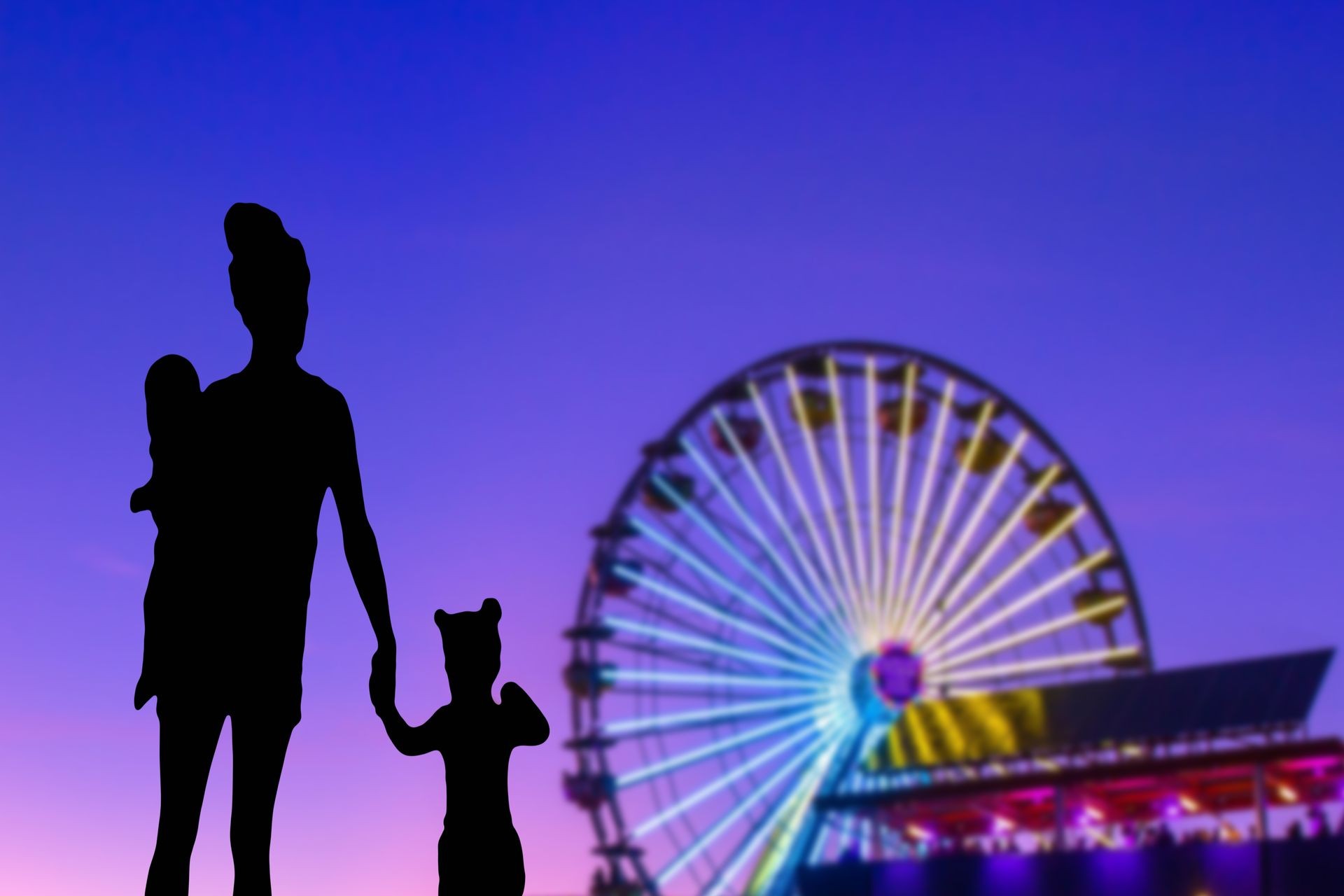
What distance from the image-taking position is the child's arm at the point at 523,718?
5.96 meters

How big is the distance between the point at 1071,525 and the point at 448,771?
3603cm

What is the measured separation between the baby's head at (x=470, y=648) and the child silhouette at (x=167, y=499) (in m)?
0.95

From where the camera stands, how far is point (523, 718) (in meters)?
5.96

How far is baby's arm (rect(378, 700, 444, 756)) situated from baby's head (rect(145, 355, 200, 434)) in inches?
45.4

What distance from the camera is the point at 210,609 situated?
5.36 metres

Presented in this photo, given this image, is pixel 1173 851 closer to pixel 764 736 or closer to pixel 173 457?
pixel 764 736

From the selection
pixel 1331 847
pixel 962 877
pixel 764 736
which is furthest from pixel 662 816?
pixel 1331 847

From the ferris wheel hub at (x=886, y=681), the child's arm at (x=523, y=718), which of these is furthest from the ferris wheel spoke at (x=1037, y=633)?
the child's arm at (x=523, y=718)

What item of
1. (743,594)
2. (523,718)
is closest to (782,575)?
(743,594)

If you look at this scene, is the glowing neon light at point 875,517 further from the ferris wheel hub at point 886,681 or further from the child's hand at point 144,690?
the child's hand at point 144,690

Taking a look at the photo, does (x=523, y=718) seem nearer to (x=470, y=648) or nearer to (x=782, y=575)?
(x=470, y=648)

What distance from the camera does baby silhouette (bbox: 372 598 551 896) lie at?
18.9 feet

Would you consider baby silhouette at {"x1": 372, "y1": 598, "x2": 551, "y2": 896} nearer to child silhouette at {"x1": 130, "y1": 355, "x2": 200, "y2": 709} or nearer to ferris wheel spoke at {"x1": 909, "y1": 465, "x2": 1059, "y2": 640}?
child silhouette at {"x1": 130, "y1": 355, "x2": 200, "y2": 709}

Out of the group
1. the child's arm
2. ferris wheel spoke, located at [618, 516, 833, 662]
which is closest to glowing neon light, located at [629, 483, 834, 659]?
ferris wheel spoke, located at [618, 516, 833, 662]
